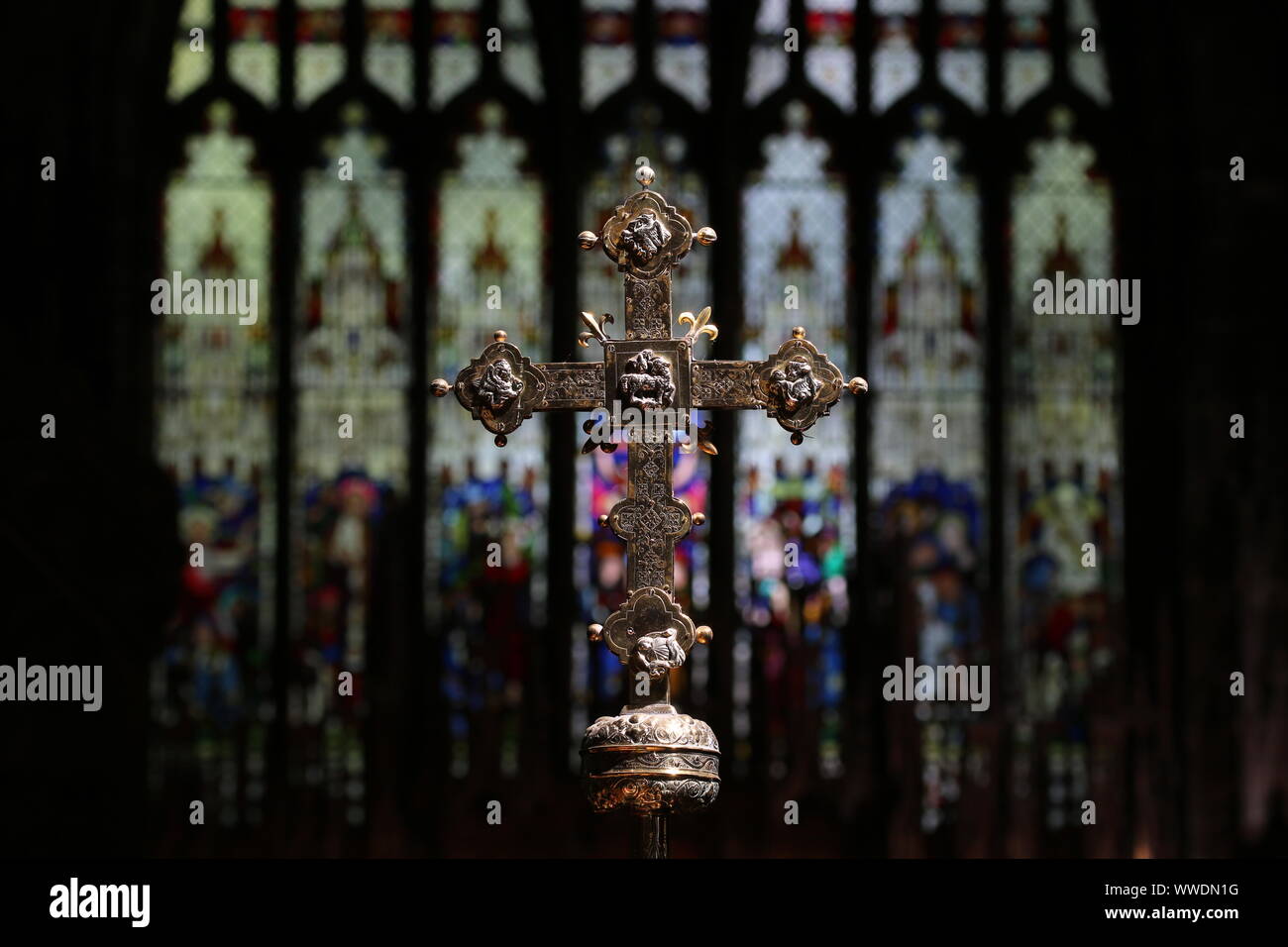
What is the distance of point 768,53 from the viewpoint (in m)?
13.7

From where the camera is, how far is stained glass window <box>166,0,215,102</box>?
13.6 metres

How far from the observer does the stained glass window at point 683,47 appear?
13.7 metres

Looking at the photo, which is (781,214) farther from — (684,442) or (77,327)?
(684,442)

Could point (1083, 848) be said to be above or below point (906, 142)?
below

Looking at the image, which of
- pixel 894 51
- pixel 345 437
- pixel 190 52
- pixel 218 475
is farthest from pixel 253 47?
pixel 894 51

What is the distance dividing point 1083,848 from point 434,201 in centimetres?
417

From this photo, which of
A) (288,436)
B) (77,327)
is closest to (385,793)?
(288,436)

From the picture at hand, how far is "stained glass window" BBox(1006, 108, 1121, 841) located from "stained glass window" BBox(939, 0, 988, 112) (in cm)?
39

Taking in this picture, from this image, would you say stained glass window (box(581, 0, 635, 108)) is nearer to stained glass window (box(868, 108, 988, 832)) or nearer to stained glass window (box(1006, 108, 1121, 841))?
stained glass window (box(868, 108, 988, 832))

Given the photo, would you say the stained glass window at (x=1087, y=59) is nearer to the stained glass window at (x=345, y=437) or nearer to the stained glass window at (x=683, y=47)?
the stained glass window at (x=683, y=47)

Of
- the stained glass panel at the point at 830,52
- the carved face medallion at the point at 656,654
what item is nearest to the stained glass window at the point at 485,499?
the stained glass panel at the point at 830,52

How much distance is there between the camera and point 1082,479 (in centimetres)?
1323

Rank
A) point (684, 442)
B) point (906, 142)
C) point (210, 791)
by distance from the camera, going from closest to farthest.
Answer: point (684, 442) → point (210, 791) → point (906, 142)

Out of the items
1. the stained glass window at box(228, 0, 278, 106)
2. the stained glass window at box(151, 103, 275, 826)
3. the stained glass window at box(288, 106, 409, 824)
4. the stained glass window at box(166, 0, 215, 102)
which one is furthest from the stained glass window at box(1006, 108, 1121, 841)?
the stained glass window at box(166, 0, 215, 102)
